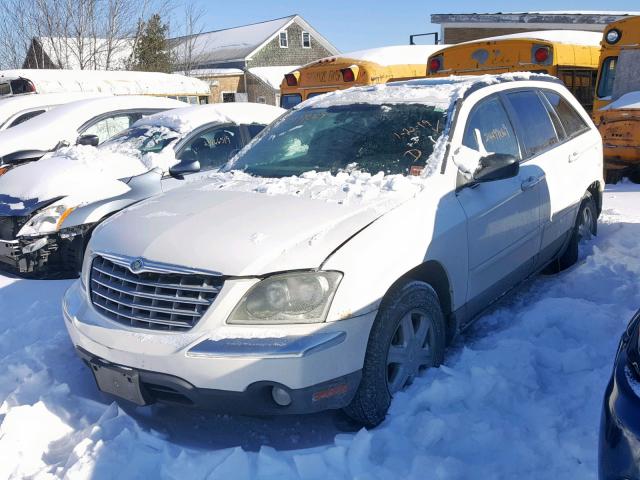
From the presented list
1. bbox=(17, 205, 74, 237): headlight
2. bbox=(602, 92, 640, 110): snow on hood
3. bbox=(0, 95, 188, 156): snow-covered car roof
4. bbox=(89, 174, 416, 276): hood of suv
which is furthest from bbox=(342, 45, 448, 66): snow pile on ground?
bbox=(89, 174, 416, 276): hood of suv

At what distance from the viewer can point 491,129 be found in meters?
3.95

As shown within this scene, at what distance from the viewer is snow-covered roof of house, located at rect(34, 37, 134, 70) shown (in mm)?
23562

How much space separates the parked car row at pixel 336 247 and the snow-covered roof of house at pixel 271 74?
3248cm

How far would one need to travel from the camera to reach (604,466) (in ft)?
6.01

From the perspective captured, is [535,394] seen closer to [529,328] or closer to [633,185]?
[529,328]

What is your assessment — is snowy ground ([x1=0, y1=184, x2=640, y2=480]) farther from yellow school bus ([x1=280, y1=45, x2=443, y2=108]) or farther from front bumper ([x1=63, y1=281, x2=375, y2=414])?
yellow school bus ([x1=280, y1=45, x2=443, y2=108])

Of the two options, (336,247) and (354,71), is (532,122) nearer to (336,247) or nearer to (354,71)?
(336,247)

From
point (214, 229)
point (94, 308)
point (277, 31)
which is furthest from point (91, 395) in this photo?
point (277, 31)

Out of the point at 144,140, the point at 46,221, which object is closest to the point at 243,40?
the point at 144,140

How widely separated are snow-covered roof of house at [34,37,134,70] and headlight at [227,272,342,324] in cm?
2320

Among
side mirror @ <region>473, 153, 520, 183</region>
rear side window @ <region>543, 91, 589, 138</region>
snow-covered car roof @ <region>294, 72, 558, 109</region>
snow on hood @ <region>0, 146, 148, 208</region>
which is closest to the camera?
side mirror @ <region>473, 153, 520, 183</region>

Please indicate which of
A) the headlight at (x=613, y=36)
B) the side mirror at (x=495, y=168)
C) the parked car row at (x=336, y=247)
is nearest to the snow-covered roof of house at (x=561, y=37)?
the headlight at (x=613, y=36)

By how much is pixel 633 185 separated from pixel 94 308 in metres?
8.68

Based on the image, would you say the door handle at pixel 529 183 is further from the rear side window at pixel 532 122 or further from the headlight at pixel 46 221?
the headlight at pixel 46 221
